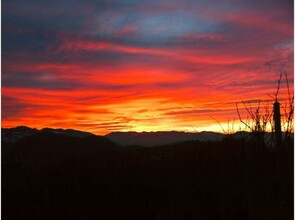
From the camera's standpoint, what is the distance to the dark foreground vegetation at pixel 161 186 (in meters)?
6.17

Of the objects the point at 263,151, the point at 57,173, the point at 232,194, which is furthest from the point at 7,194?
the point at 263,151

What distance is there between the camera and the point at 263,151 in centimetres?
657

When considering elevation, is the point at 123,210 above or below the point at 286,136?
below

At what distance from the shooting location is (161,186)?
8742 millimetres

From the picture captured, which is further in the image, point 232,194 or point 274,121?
point 232,194

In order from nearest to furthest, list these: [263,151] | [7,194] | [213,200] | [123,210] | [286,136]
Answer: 1. [286,136]
2. [263,151]
3. [213,200]
4. [123,210]
5. [7,194]

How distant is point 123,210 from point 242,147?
2866mm

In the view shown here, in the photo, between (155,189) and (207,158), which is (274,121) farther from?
(155,189)

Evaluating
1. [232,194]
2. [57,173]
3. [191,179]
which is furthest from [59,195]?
[232,194]

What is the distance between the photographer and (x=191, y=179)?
831 cm

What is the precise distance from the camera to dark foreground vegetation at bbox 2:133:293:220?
6168 mm

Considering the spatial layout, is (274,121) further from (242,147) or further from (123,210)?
(123,210)

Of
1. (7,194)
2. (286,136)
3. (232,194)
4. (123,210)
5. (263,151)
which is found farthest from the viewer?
(7,194)

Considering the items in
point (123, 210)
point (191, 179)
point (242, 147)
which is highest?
point (242, 147)
